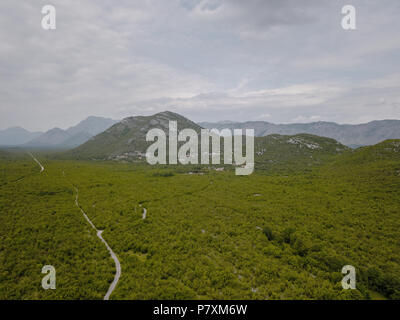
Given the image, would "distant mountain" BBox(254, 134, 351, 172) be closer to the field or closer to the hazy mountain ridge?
the hazy mountain ridge

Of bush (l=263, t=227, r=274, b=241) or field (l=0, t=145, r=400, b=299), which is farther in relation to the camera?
bush (l=263, t=227, r=274, b=241)

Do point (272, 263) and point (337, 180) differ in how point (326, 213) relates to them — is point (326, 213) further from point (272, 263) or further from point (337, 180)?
point (337, 180)

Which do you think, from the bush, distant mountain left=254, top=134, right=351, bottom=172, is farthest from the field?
distant mountain left=254, top=134, right=351, bottom=172

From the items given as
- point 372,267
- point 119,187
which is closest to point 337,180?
point 372,267

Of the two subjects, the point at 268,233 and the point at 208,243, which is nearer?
the point at 208,243

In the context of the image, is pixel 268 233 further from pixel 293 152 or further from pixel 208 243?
pixel 293 152

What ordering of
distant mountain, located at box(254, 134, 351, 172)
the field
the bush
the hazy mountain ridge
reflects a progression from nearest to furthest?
the field → the bush → distant mountain, located at box(254, 134, 351, 172) → the hazy mountain ridge

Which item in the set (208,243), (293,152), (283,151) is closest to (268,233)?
(208,243)

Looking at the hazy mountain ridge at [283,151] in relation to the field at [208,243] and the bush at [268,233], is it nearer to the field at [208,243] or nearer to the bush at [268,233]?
the field at [208,243]
